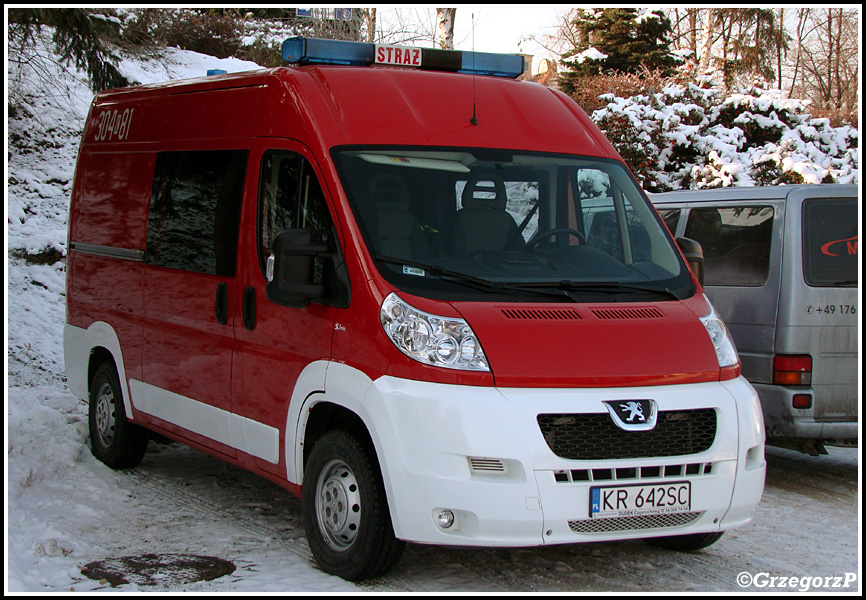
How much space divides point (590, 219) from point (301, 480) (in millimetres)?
2090

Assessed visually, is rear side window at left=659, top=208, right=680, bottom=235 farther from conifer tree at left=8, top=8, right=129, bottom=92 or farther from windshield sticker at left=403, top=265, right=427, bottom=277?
conifer tree at left=8, top=8, right=129, bottom=92

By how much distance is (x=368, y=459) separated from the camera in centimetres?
489

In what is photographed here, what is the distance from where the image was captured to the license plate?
4625 mm

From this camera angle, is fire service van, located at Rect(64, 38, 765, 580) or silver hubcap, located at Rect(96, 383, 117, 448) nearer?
fire service van, located at Rect(64, 38, 765, 580)

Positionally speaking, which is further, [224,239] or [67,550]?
[224,239]

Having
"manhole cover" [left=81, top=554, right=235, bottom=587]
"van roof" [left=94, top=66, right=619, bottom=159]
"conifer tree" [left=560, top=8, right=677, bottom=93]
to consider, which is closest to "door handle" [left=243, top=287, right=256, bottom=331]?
"van roof" [left=94, top=66, right=619, bottom=159]

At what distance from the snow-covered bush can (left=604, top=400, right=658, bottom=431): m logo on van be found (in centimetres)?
1316

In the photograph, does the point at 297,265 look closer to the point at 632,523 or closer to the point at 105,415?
the point at 632,523

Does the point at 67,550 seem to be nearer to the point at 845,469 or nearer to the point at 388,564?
the point at 388,564

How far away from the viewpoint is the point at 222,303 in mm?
6094

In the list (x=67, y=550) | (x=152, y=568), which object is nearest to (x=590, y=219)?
(x=152, y=568)

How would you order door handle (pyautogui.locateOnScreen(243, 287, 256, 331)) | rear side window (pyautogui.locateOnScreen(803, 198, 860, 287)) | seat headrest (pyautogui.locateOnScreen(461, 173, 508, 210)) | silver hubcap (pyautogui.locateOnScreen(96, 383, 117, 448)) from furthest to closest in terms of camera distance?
silver hubcap (pyautogui.locateOnScreen(96, 383, 117, 448)) → rear side window (pyautogui.locateOnScreen(803, 198, 860, 287)) → door handle (pyautogui.locateOnScreen(243, 287, 256, 331)) → seat headrest (pyautogui.locateOnScreen(461, 173, 508, 210))

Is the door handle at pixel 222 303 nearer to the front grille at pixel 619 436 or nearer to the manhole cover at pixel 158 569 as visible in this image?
the manhole cover at pixel 158 569

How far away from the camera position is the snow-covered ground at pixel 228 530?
16.9 ft
